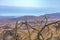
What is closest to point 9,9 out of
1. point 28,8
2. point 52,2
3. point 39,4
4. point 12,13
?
point 12,13

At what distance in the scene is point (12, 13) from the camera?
249 cm

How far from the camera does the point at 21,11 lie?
2.56 m

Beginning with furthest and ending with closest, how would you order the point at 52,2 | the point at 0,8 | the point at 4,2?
the point at 52,2 < the point at 0,8 < the point at 4,2

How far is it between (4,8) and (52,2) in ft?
2.33

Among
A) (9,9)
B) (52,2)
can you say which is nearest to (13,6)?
(9,9)

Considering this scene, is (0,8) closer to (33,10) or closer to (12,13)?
(12,13)

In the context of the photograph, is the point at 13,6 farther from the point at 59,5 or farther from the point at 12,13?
the point at 59,5

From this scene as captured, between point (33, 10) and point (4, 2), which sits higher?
point (4, 2)

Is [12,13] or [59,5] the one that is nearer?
[12,13]

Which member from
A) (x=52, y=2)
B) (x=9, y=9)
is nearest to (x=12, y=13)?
(x=9, y=9)

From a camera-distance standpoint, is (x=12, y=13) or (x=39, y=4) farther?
(x=12, y=13)

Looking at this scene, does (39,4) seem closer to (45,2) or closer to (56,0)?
(45,2)

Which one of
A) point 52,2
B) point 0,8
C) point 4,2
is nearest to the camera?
point 4,2

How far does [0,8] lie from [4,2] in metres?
0.21
